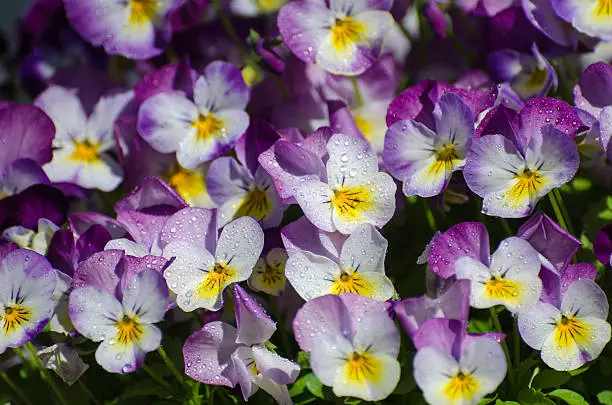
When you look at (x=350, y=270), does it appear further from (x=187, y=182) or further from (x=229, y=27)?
(x=229, y=27)

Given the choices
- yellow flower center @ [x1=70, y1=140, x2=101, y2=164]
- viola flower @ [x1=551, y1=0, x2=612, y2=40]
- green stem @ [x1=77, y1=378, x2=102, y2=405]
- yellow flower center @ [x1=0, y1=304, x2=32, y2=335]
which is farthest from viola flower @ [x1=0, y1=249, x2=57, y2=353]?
viola flower @ [x1=551, y1=0, x2=612, y2=40]

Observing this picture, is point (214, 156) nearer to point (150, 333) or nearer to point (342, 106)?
point (342, 106)

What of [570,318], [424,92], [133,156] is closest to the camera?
[570,318]

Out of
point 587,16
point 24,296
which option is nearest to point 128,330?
point 24,296

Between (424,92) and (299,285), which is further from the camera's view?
(424,92)

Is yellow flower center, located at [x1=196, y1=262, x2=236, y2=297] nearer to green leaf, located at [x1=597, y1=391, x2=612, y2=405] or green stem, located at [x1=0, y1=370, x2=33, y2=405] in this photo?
green stem, located at [x1=0, y1=370, x2=33, y2=405]

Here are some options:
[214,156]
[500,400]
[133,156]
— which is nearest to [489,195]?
[500,400]
